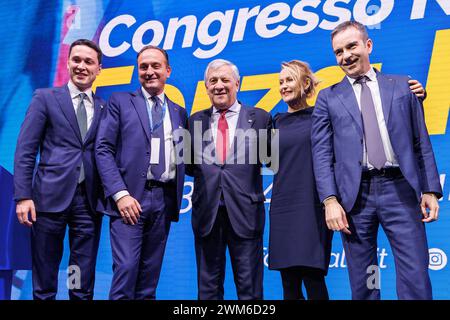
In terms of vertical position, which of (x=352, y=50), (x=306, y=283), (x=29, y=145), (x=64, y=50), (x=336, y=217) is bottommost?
(x=306, y=283)

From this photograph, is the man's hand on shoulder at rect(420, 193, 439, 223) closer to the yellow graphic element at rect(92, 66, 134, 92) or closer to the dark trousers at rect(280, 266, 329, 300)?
the dark trousers at rect(280, 266, 329, 300)

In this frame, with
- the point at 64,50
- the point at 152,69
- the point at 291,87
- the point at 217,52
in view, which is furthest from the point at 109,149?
the point at 64,50

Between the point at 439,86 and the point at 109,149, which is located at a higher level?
the point at 439,86

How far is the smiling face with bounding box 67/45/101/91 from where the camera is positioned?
118 inches

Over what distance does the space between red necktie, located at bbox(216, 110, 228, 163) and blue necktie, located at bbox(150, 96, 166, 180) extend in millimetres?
280

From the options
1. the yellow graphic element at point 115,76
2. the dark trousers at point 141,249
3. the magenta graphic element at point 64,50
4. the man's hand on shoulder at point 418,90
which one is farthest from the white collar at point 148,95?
the magenta graphic element at point 64,50

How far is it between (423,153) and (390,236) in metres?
0.39

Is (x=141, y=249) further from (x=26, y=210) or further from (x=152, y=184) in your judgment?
(x=26, y=210)

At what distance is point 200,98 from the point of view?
4.39m

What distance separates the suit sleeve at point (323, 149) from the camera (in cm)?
254

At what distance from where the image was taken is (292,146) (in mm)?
2807

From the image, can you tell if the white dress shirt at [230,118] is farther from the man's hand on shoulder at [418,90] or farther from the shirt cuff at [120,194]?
the man's hand on shoulder at [418,90]

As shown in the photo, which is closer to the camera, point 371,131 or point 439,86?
point 371,131

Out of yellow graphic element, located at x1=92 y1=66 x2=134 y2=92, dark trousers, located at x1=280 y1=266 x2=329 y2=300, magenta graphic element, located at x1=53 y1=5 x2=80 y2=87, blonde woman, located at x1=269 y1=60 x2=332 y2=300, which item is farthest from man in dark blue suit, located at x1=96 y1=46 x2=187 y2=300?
magenta graphic element, located at x1=53 y1=5 x2=80 y2=87
